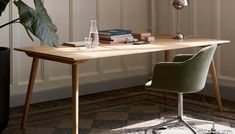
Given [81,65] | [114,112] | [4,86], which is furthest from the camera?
[81,65]

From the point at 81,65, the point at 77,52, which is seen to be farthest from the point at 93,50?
the point at 81,65

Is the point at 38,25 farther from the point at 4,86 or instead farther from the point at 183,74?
the point at 183,74

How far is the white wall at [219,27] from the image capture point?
4.50 m

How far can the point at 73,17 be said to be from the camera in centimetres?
462

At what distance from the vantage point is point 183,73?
10.0 feet

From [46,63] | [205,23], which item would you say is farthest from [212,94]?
[46,63]

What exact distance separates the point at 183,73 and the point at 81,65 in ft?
6.20

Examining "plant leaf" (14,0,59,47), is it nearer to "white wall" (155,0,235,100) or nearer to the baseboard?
the baseboard

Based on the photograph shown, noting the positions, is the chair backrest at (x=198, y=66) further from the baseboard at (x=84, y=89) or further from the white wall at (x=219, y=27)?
the baseboard at (x=84, y=89)

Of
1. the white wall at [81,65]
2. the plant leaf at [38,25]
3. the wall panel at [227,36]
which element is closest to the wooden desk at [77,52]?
the plant leaf at [38,25]

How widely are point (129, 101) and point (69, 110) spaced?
2.30 feet

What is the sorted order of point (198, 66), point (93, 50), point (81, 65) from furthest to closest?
point (81, 65) → point (93, 50) → point (198, 66)

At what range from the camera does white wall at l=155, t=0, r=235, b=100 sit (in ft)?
14.8

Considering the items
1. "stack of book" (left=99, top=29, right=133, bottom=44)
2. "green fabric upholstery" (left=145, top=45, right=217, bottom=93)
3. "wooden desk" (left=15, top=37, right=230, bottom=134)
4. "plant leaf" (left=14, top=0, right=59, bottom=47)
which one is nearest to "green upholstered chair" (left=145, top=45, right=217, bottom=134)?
Result: "green fabric upholstery" (left=145, top=45, right=217, bottom=93)
